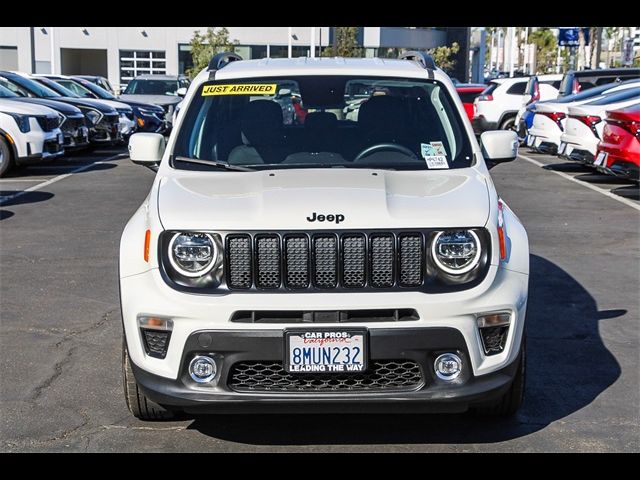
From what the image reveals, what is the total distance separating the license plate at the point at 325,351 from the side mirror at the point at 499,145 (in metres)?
1.89

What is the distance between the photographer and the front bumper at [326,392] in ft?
14.2

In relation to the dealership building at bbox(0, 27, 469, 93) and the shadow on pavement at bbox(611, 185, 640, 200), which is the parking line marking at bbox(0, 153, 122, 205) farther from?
the dealership building at bbox(0, 27, 469, 93)

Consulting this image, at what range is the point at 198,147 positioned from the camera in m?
Result: 5.72

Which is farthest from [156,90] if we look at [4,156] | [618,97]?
[618,97]

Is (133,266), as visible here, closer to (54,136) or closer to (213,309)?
(213,309)

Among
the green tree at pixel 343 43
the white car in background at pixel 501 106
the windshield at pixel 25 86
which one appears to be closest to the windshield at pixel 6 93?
the windshield at pixel 25 86

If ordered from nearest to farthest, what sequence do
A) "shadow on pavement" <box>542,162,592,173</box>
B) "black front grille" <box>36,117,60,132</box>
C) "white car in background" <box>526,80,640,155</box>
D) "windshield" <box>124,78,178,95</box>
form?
"black front grille" <box>36,117,60,132</box> < "white car in background" <box>526,80,640,155</box> < "shadow on pavement" <box>542,162,592,173</box> < "windshield" <box>124,78,178,95</box>

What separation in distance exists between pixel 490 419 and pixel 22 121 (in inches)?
502

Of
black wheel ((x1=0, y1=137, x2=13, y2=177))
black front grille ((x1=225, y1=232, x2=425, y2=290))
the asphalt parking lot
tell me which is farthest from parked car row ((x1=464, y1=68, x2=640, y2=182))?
black front grille ((x1=225, y1=232, x2=425, y2=290))

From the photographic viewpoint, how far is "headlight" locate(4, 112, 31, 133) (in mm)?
16125

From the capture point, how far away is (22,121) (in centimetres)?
1620

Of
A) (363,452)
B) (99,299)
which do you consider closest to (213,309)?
(363,452)

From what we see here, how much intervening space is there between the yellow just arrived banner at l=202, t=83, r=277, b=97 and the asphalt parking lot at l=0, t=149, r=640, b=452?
5.81 feet
